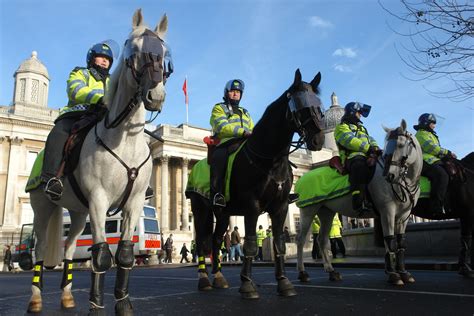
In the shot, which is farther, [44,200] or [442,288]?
[442,288]

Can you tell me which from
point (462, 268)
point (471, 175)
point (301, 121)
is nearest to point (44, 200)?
point (301, 121)

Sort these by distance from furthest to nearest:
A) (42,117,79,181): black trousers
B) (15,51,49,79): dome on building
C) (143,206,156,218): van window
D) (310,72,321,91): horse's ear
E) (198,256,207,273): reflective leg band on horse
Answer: (15,51,49,79): dome on building → (143,206,156,218): van window → (198,256,207,273): reflective leg band on horse → (310,72,321,91): horse's ear → (42,117,79,181): black trousers

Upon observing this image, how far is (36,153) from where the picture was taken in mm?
45156

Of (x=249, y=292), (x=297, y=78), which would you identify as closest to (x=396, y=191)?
(x=297, y=78)

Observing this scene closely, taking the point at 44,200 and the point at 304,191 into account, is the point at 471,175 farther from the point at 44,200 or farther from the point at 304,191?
the point at 44,200

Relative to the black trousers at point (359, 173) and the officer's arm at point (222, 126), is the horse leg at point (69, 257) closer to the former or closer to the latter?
the officer's arm at point (222, 126)

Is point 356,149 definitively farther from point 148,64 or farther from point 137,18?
point 148,64

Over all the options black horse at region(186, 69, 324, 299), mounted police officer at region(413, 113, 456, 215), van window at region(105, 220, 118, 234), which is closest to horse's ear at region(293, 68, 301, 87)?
black horse at region(186, 69, 324, 299)

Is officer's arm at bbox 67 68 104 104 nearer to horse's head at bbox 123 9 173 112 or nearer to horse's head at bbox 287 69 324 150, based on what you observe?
horse's head at bbox 123 9 173 112

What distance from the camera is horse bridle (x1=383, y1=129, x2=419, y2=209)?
644 centimetres

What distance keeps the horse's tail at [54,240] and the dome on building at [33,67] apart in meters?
48.4

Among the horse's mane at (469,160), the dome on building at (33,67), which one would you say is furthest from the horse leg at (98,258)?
the dome on building at (33,67)

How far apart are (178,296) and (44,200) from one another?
2149 mm

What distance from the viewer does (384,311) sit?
3.74m
